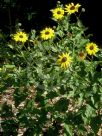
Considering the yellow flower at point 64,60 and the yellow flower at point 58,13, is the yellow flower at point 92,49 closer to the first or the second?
the yellow flower at point 64,60

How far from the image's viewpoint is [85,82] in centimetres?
411

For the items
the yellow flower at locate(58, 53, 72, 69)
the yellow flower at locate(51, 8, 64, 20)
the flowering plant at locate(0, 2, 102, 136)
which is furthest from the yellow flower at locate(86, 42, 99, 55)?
the yellow flower at locate(51, 8, 64, 20)

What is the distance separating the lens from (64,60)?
3.94 meters

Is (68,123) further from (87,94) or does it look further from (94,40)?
(94,40)

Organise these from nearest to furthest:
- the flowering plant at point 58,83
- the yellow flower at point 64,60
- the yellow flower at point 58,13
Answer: the yellow flower at point 64,60 → the flowering plant at point 58,83 → the yellow flower at point 58,13

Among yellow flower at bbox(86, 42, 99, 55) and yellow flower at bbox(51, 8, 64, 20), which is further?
yellow flower at bbox(51, 8, 64, 20)

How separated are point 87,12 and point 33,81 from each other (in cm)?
288

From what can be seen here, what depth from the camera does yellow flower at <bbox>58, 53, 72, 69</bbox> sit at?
3955mm

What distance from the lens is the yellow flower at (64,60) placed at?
3955 mm

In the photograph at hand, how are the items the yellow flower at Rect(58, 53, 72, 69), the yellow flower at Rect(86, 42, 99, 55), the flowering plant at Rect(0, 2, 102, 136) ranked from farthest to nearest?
the yellow flower at Rect(86, 42, 99, 55) < the flowering plant at Rect(0, 2, 102, 136) < the yellow flower at Rect(58, 53, 72, 69)

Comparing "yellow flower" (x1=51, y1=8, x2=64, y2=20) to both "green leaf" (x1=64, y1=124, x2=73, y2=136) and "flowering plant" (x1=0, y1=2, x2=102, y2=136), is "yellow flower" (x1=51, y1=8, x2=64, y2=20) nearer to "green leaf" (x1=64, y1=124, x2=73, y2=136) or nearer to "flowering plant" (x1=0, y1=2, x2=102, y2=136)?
"flowering plant" (x1=0, y1=2, x2=102, y2=136)

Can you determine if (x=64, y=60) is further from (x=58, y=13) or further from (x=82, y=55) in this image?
(x=58, y=13)

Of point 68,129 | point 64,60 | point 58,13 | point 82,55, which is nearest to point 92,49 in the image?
point 82,55

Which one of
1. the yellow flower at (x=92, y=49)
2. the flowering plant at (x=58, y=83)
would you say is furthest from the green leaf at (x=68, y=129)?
the yellow flower at (x=92, y=49)
